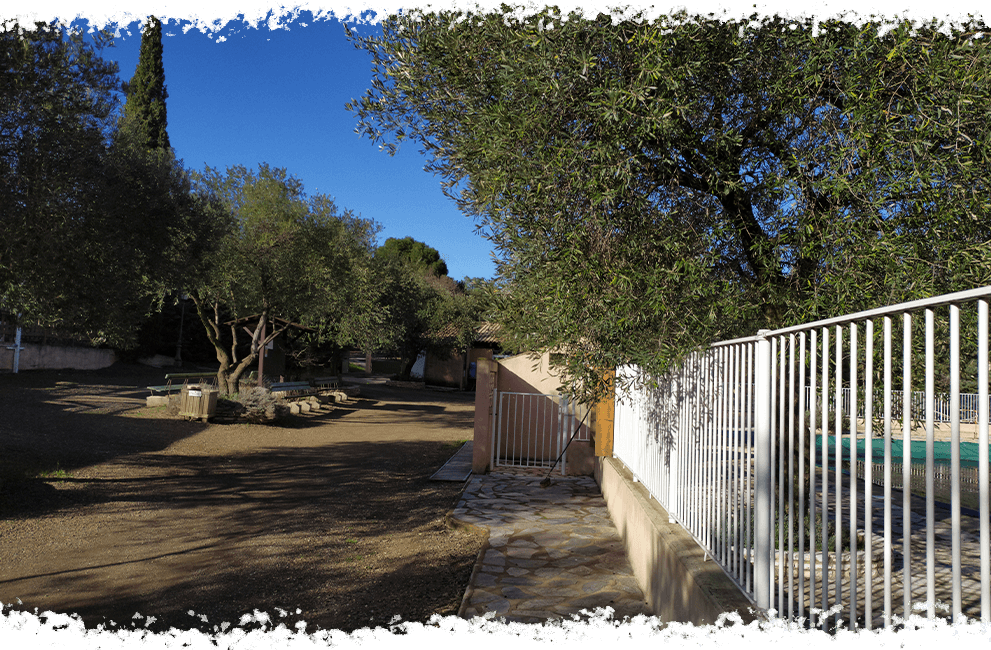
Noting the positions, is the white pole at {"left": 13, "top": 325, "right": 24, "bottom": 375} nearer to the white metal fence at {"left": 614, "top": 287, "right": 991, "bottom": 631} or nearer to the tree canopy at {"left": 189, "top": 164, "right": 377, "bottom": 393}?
the tree canopy at {"left": 189, "top": 164, "right": 377, "bottom": 393}

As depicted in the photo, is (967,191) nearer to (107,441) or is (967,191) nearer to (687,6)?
(687,6)

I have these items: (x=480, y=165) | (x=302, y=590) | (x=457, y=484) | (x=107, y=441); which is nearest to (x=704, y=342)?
(x=480, y=165)

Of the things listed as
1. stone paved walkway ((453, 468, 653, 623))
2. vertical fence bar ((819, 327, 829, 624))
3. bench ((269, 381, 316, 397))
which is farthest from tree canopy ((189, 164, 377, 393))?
vertical fence bar ((819, 327, 829, 624))

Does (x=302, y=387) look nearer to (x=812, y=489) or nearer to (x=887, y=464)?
(x=812, y=489)

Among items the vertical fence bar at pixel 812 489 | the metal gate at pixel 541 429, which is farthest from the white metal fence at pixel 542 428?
the vertical fence bar at pixel 812 489

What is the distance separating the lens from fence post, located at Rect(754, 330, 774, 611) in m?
2.89

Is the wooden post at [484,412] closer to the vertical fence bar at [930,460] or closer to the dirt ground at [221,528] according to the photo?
the dirt ground at [221,528]

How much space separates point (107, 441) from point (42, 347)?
16.2m

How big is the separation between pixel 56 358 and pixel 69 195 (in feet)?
75.7

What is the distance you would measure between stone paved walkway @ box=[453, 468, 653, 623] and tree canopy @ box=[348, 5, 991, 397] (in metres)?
1.75

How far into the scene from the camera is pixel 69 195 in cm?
786

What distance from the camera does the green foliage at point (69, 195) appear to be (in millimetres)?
7324

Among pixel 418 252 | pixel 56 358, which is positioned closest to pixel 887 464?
pixel 56 358

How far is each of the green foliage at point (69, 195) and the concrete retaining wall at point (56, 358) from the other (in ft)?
62.8
